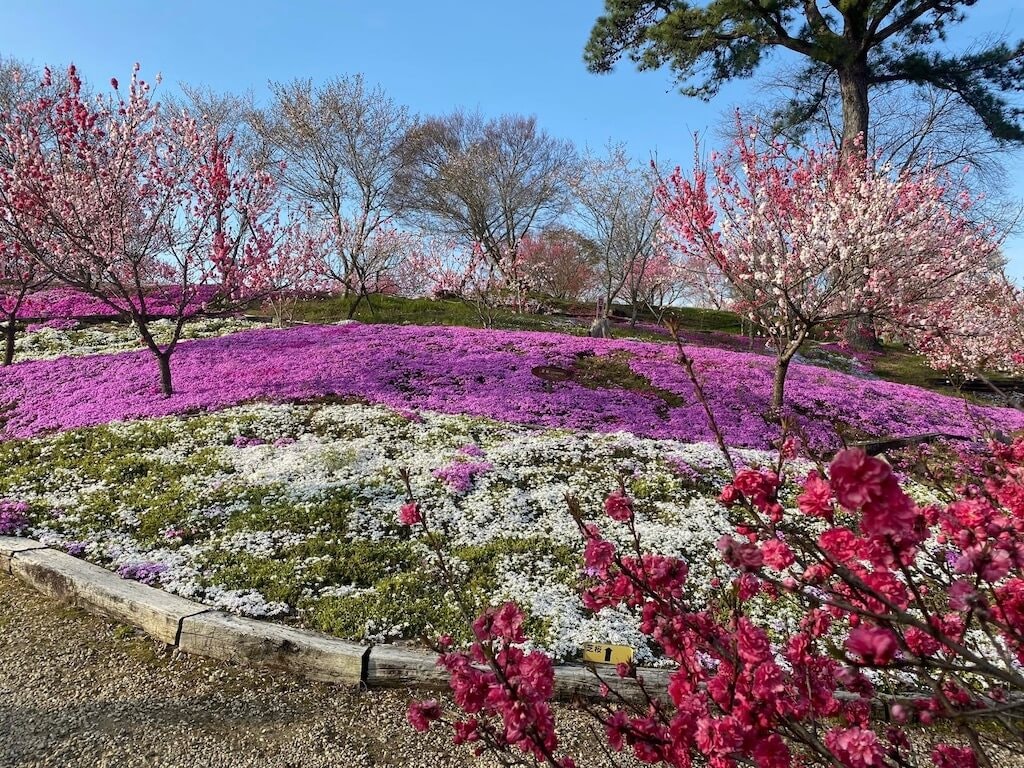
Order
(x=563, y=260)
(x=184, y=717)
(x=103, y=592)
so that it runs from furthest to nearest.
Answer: (x=563, y=260)
(x=103, y=592)
(x=184, y=717)

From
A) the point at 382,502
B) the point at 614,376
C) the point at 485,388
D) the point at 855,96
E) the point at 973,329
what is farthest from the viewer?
the point at 855,96

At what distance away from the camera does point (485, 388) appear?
1252 cm

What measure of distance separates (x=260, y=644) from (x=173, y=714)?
2.32 feet

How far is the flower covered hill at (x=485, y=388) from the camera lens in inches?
430

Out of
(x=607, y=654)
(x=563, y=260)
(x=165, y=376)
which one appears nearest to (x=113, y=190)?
(x=165, y=376)

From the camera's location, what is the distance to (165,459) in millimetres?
8461

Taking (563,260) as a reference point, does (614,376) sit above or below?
below

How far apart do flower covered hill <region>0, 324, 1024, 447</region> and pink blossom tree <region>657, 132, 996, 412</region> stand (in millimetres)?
1756

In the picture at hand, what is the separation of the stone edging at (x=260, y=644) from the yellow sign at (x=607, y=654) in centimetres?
16

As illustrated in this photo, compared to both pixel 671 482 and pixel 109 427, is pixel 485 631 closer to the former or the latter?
pixel 671 482

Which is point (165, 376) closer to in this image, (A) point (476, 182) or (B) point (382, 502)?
(B) point (382, 502)

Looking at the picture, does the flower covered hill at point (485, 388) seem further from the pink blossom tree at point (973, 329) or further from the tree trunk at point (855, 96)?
the tree trunk at point (855, 96)

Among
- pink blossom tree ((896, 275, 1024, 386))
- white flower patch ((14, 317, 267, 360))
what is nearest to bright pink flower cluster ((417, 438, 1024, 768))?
white flower patch ((14, 317, 267, 360))

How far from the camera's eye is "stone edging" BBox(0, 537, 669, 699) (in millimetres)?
4207
